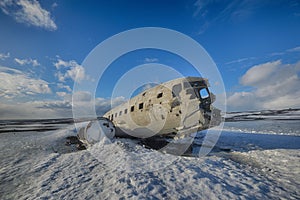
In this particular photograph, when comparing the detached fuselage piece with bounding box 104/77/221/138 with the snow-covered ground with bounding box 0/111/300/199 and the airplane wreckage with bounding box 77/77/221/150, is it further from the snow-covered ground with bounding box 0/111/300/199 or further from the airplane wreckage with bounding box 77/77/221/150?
the snow-covered ground with bounding box 0/111/300/199

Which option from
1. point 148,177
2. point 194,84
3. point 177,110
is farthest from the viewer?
point 194,84

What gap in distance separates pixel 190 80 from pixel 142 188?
7340mm

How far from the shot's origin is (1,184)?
16.9 ft

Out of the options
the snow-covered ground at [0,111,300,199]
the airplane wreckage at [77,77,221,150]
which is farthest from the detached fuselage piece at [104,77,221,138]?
the snow-covered ground at [0,111,300,199]

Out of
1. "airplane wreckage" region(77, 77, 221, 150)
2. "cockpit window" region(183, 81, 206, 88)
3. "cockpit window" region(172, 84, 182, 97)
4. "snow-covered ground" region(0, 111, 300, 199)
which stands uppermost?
"cockpit window" region(183, 81, 206, 88)

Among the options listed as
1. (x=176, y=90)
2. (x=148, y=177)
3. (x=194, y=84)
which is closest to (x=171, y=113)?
(x=176, y=90)

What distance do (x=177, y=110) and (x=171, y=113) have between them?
0.48 m

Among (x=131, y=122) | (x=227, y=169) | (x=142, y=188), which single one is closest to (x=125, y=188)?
(x=142, y=188)

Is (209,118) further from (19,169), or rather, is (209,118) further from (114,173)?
(19,169)

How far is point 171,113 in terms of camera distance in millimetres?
9594

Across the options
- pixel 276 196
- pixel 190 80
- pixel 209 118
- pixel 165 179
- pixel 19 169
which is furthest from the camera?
pixel 190 80

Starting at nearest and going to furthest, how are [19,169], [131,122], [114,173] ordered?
[114,173] → [19,169] → [131,122]

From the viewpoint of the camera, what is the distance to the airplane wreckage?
898cm

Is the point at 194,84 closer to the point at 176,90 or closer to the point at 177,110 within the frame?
the point at 176,90
